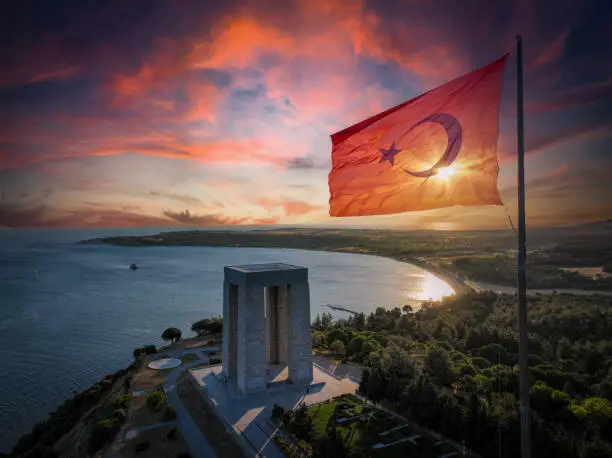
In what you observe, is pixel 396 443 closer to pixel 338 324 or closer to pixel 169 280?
pixel 338 324

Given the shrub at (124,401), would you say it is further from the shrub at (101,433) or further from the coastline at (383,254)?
the coastline at (383,254)

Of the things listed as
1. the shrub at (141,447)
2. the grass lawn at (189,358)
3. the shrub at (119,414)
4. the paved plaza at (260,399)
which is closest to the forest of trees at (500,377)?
the paved plaza at (260,399)

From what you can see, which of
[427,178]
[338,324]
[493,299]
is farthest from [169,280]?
[427,178]

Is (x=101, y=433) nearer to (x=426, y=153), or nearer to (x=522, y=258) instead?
(x=426, y=153)

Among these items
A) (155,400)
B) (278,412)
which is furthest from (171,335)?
(278,412)

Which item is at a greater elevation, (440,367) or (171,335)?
(440,367)

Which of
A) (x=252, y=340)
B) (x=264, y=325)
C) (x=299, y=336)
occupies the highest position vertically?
(x=264, y=325)

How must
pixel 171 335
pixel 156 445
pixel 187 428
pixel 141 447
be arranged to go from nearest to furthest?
pixel 141 447 → pixel 156 445 → pixel 187 428 → pixel 171 335
